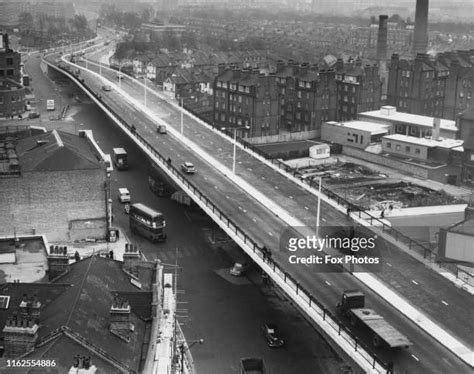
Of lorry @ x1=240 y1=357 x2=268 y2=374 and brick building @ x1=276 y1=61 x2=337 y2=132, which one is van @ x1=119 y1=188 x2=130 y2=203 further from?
brick building @ x1=276 y1=61 x2=337 y2=132

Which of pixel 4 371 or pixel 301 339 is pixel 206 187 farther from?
pixel 4 371

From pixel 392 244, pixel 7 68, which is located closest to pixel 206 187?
pixel 392 244

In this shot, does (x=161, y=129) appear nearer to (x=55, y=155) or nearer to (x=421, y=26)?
(x=55, y=155)

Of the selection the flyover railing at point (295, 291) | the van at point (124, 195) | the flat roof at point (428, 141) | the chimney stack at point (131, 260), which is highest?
the chimney stack at point (131, 260)

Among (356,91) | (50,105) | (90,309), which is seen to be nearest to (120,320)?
(90,309)

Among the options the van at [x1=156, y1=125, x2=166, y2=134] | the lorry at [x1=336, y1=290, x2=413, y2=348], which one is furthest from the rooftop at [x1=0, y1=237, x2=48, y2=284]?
the van at [x1=156, y1=125, x2=166, y2=134]

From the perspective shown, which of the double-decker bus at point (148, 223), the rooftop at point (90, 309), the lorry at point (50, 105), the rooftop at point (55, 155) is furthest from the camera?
the lorry at point (50, 105)

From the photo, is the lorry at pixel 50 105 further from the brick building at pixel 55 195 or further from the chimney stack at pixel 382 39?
the chimney stack at pixel 382 39

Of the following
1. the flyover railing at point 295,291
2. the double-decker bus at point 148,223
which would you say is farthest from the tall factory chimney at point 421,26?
the double-decker bus at point 148,223
